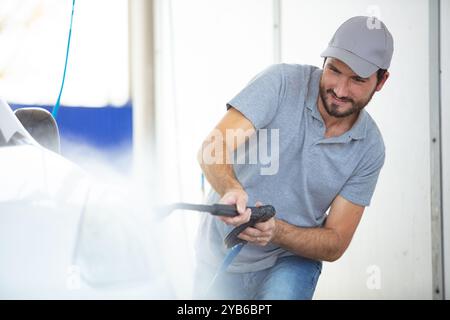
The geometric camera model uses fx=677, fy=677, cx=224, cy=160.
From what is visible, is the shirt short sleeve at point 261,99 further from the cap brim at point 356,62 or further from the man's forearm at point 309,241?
the man's forearm at point 309,241

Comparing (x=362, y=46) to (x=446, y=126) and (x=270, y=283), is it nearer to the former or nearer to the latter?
(x=446, y=126)

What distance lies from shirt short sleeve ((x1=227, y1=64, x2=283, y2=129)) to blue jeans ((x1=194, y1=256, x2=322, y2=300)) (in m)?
0.34

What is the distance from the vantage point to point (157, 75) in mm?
1701

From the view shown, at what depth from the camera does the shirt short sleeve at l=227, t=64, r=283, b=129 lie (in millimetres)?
1497

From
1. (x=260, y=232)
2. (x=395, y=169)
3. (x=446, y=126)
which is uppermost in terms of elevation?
(x=446, y=126)

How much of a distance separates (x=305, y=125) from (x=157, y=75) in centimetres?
41

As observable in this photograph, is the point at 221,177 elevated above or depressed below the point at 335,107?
below

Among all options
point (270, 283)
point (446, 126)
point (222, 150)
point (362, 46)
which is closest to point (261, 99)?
point (222, 150)

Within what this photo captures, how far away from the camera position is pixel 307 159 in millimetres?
1546

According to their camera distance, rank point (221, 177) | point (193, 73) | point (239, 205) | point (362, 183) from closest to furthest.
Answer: point (239, 205)
point (221, 177)
point (362, 183)
point (193, 73)

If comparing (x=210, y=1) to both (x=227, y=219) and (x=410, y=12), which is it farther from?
(x=227, y=219)

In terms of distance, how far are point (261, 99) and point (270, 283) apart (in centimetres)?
43

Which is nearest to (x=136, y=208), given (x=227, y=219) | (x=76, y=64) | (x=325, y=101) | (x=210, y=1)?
(x=227, y=219)

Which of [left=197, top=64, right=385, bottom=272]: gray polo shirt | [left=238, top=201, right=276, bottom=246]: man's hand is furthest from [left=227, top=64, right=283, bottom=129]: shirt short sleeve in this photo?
[left=238, top=201, right=276, bottom=246]: man's hand
